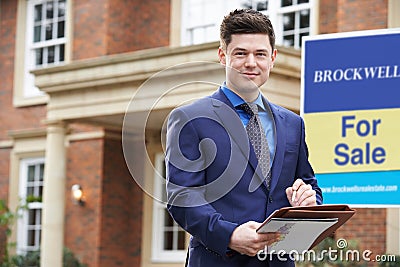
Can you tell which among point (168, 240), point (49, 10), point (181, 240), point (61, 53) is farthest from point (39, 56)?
point (181, 240)

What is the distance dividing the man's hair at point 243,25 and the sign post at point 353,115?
326cm

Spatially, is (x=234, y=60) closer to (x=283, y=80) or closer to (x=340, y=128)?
(x=340, y=128)

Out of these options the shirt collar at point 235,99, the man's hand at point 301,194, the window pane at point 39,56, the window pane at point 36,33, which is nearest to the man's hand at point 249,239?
the man's hand at point 301,194

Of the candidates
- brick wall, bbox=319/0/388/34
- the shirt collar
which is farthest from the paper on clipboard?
brick wall, bbox=319/0/388/34

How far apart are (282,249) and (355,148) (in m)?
3.71

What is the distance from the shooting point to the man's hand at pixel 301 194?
265 cm

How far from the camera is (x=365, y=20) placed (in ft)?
38.8

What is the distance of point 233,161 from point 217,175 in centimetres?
6

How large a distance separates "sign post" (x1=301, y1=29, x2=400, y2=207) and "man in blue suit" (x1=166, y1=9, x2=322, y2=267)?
3270 mm

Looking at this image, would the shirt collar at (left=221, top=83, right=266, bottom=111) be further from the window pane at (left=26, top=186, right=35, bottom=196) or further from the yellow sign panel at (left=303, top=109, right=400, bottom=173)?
the window pane at (left=26, top=186, right=35, bottom=196)

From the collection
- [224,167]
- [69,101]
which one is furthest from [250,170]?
[69,101]

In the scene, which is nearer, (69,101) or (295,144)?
(295,144)

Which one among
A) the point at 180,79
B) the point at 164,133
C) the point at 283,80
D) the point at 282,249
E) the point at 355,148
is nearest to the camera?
the point at 282,249

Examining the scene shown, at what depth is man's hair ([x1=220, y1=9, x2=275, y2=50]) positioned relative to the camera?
273 centimetres
